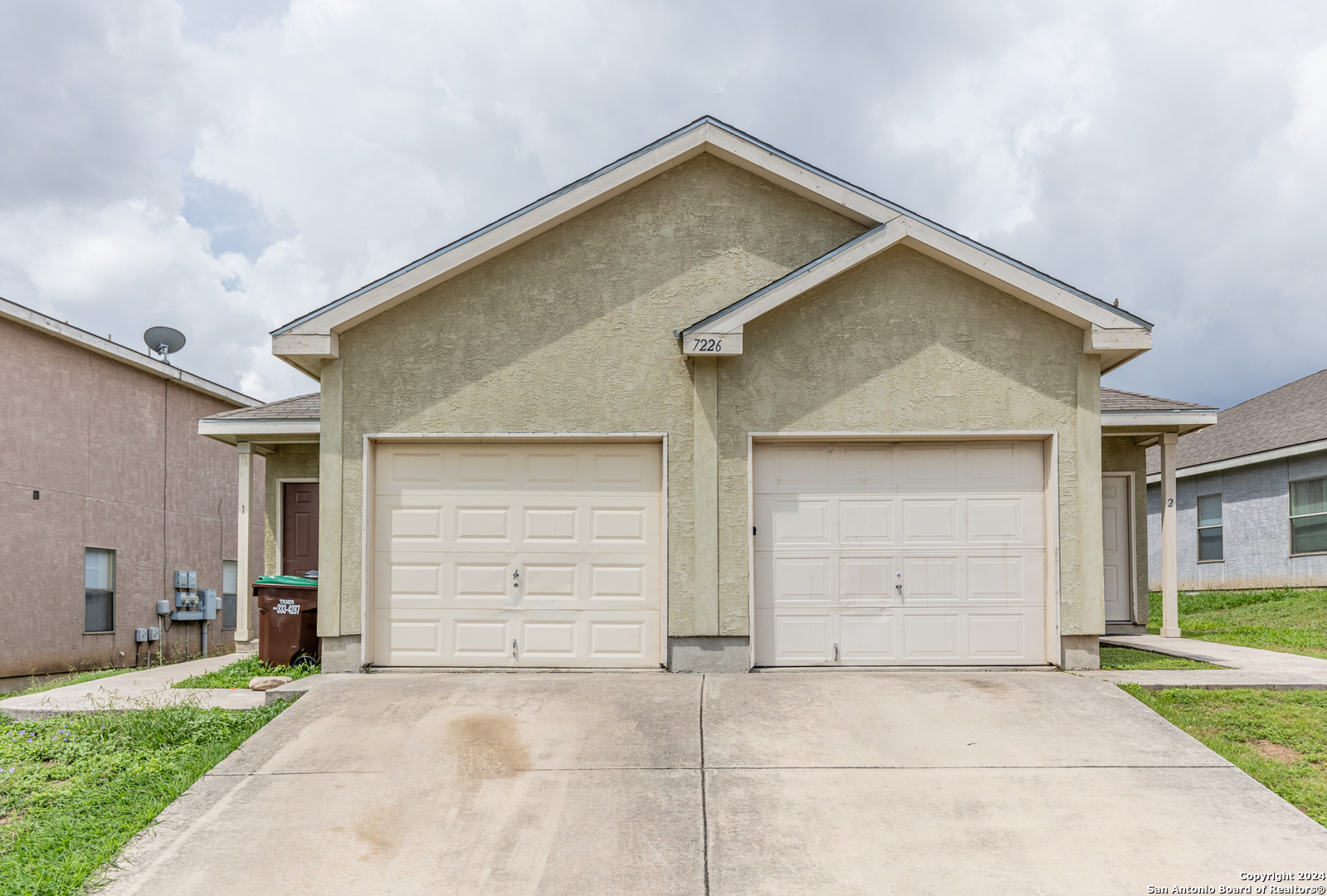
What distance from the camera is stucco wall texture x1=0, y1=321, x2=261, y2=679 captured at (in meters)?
14.5

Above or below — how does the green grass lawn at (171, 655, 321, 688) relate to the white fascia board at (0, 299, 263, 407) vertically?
below

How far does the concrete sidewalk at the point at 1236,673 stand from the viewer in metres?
8.61

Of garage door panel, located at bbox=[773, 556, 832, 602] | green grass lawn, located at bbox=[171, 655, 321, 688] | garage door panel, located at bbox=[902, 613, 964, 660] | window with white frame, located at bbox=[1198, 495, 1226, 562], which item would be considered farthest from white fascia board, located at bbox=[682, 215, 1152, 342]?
window with white frame, located at bbox=[1198, 495, 1226, 562]

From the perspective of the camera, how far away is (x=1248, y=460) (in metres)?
19.1

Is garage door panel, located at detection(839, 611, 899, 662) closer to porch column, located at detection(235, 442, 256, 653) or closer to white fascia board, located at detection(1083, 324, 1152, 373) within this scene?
white fascia board, located at detection(1083, 324, 1152, 373)

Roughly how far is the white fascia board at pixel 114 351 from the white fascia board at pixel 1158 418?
13.6 metres

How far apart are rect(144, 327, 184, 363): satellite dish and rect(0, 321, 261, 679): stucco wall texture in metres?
0.55

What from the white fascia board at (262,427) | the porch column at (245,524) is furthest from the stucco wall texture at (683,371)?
the porch column at (245,524)

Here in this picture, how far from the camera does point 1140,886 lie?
529cm

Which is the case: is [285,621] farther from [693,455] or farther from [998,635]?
[998,635]

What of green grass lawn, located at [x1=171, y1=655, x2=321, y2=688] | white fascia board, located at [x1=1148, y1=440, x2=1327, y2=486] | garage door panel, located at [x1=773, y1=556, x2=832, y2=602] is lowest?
green grass lawn, located at [x1=171, y1=655, x2=321, y2=688]

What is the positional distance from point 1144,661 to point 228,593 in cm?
1774

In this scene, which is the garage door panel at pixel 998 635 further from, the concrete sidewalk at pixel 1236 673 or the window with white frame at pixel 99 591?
the window with white frame at pixel 99 591

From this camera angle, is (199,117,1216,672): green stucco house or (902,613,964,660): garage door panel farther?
(902,613,964,660): garage door panel
